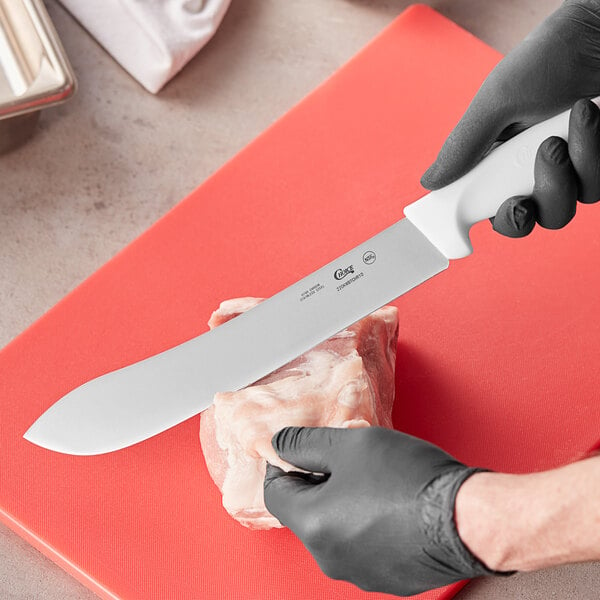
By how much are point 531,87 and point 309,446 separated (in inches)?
34.9

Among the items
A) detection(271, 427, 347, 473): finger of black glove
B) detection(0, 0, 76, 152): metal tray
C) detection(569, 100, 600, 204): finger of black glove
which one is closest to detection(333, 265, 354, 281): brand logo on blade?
detection(271, 427, 347, 473): finger of black glove

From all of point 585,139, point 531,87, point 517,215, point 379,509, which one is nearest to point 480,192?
point 517,215

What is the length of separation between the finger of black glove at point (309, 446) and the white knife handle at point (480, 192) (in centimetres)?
42

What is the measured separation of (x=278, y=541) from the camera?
5.62ft

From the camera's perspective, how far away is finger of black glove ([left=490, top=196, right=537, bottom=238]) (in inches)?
63.5

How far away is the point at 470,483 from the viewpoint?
1266 millimetres

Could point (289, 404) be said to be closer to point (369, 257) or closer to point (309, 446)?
point (309, 446)

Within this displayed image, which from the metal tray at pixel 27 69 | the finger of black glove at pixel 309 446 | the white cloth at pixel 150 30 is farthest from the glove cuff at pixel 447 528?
the white cloth at pixel 150 30

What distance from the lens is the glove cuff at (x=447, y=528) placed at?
125 cm

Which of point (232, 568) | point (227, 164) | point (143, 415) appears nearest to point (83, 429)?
point (143, 415)

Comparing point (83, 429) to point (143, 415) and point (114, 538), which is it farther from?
point (114, 538)

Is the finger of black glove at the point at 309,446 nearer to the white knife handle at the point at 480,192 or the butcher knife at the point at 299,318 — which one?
the butcher knife at the point at 299,318

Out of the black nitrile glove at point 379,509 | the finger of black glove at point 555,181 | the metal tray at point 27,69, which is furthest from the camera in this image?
the metal tray at point 27,69

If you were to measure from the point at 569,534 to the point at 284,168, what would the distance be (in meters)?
1.24
